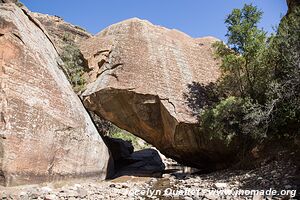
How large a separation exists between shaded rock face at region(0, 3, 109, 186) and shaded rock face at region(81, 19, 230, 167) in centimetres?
218

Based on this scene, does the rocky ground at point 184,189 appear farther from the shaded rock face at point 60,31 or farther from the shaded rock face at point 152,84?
the shaded rock face at point 60,31

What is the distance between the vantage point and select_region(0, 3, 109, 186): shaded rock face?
427 inches

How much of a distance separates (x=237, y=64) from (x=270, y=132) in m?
3.74

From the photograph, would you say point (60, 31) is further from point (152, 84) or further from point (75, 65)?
point (152, 84)

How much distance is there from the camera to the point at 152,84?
1577 cm

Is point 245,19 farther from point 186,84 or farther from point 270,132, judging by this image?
point 270,132

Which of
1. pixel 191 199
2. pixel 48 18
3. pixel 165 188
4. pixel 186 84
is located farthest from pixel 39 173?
pixel 48 18

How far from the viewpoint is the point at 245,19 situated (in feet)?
48.1

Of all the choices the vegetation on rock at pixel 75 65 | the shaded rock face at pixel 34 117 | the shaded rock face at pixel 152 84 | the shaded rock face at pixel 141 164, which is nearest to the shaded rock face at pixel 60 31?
the vegetation on rock at pixel 75 65

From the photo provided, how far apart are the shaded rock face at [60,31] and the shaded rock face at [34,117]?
612 cm

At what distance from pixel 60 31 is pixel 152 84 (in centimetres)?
1182

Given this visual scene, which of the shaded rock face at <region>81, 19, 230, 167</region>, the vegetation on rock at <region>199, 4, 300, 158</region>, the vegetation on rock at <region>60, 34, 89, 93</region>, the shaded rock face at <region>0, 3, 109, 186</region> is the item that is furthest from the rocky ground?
the vegetation on rock at <region>60, 34, 89, 93</region>

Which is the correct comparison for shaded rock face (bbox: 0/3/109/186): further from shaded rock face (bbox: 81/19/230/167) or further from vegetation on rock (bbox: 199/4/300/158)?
vegetation on rock (bbox: 199/4/300/158)

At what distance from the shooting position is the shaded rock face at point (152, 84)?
15.5 m
